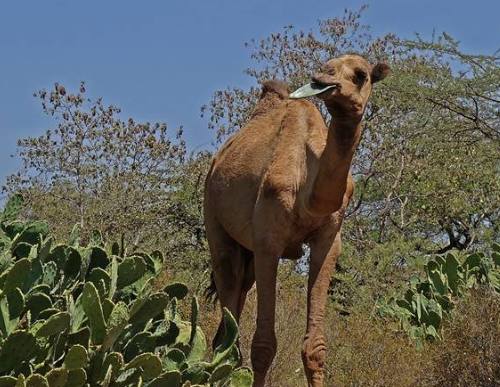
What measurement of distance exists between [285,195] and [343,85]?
132 centimetres

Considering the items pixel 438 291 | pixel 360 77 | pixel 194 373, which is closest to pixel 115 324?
pixel 194 373

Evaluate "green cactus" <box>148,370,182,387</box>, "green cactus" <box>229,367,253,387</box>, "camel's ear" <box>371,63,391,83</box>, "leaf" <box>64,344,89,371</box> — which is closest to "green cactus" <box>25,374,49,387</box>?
"leaf" <box>64,344,89,371</box>

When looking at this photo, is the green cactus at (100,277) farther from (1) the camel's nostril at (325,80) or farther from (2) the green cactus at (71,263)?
(1) the camel's nostril at (325,80)

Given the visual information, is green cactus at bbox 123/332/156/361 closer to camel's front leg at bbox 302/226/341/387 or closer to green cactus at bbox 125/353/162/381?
→ green cactus at bbox 125/353/162/381

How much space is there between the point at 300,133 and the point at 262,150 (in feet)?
1.18

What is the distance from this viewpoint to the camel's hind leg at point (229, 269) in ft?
27.3

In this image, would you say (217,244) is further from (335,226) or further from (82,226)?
(82,226)

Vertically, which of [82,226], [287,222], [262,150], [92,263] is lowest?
[92,263]

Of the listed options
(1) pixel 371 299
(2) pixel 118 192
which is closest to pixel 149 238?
(2) pixel 118 192

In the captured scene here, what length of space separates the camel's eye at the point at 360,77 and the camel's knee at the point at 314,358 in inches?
67.3

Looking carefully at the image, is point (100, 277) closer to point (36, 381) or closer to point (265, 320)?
point (36, 381)

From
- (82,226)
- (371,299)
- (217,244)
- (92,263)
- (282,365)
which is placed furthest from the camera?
(82,226)

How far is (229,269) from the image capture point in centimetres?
834

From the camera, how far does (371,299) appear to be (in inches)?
598
